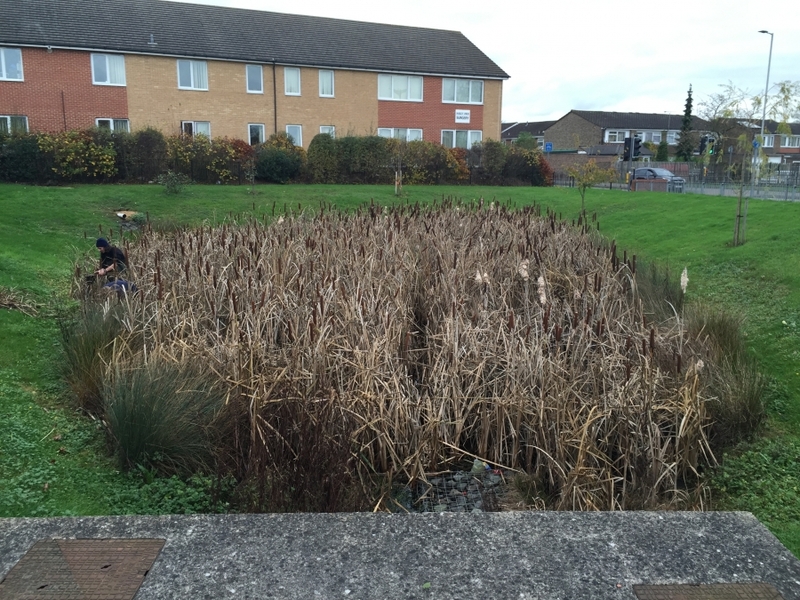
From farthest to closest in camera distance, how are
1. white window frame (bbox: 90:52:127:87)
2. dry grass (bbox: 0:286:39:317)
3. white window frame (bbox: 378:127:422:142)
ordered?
white window frame (bbox: 378:127:422:142) → white window frame (bbox: 90:52:127:87) → dry grass (bbox: 0:286:39:317)

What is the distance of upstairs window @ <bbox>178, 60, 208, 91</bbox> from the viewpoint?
3181 cm

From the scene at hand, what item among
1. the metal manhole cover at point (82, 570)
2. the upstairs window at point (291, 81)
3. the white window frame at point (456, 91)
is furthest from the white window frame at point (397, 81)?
the metal manhole cover at point (82, 570)

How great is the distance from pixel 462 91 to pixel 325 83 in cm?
745

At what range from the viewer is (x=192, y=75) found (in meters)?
32.1

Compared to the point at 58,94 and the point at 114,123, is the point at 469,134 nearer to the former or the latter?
the point at 114,123

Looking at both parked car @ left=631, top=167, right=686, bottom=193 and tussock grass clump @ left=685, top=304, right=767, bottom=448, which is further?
parked car @ left=631, top=167, right=686, bottom=193

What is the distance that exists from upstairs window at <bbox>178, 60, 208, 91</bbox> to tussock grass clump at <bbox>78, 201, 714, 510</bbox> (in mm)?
27307

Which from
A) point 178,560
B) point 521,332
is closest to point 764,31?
point 521,332

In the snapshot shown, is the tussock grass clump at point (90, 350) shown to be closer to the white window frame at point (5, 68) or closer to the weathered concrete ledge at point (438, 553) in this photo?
the weathered concrete ledge at point (438, 553)

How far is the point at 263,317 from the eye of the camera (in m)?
5.92

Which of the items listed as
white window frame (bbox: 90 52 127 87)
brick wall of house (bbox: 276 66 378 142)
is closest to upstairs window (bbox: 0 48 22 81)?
white window frame (bbox: 90 52 127 87)

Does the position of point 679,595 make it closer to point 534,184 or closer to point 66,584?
point 66,584

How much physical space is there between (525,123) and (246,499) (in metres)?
90.6

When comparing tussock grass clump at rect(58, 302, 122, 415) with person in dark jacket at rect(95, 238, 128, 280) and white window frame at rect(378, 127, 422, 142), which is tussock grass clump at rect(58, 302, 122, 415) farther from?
white window frame at rect(378, 127, 422, 142)
